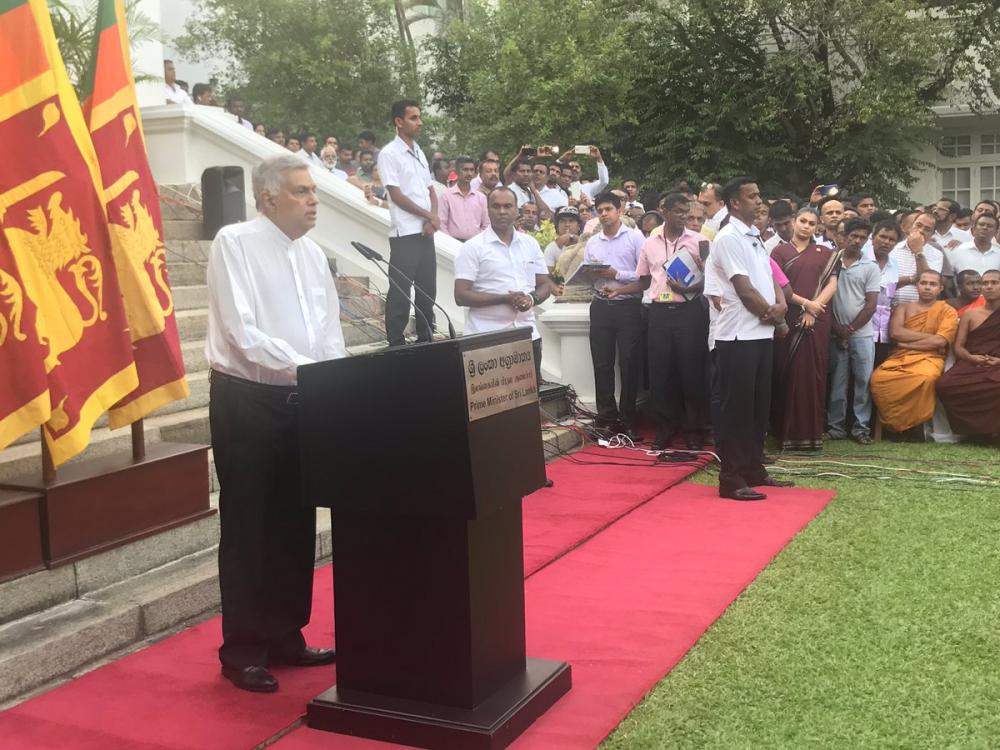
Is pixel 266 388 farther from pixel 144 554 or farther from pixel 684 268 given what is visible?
pixel 684 268

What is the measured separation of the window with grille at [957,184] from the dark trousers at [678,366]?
1881 cm

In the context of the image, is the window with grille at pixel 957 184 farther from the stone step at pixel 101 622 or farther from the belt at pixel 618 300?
the stone step at pixel 101 622

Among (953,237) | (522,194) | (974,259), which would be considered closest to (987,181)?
(953,237)

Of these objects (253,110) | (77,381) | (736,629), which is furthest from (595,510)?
(253,110)

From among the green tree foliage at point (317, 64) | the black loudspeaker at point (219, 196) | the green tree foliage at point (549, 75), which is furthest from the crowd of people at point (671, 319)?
the green tree foliage at point (317, 64)

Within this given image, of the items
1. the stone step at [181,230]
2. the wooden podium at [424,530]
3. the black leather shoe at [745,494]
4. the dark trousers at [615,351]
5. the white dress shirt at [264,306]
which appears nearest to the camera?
the wooden podium at [424,530]

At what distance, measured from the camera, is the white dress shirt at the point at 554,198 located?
13.6 metres

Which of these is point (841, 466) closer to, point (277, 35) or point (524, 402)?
point (524, 402)

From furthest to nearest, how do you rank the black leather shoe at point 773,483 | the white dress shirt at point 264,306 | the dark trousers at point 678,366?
the dark trousers at point 678,366 < the black leather shoe at point 773,483 < the white dress shirt at point 264,306

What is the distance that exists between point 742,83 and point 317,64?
864 cm

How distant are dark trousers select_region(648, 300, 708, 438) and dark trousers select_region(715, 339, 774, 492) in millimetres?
1112

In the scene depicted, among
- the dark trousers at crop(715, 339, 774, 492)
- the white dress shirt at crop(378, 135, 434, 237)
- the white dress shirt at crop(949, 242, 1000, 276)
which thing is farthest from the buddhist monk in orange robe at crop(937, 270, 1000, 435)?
the white dress shirt at crop(378, 135, 434, 237)

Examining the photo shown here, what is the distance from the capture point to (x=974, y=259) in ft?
31.7

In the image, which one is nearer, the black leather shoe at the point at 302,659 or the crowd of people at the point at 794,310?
the black leather shoe at the point at 302,659
